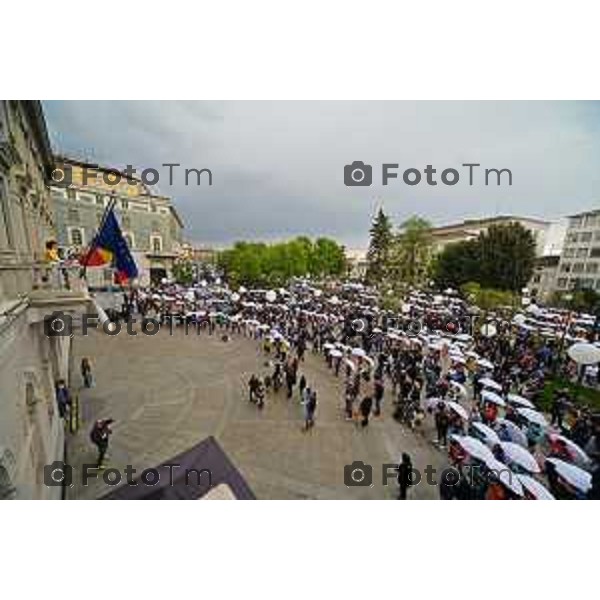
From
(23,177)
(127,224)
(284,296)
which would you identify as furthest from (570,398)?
(127,224)

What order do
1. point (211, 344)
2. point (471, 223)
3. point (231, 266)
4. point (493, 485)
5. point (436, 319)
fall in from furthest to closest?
point (471, 223) < point (231, 266) < point (436, 319) < point (211, 344) < point (493, 485)

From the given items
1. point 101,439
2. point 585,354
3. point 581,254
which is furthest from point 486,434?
point 581,254

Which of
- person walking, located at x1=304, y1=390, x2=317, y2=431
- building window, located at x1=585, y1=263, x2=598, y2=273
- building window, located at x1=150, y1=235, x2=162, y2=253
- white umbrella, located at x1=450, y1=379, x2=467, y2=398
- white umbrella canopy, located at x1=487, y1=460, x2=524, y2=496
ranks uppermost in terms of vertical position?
building window, located at x1=150, y1=235, x2=162, y2=253

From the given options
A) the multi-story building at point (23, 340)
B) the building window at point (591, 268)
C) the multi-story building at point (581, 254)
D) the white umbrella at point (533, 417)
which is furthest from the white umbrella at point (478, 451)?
the building window at point (591, 268)

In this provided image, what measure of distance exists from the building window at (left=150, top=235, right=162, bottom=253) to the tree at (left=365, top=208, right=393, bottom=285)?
3231cm

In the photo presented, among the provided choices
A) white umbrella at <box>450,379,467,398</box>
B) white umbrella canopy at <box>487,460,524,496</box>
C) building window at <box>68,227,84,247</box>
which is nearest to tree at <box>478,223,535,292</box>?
white umbrella at <box>450,379,467,398</box>

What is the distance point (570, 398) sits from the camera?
14.5 meters

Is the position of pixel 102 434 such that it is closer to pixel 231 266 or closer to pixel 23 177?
pixel 23 177

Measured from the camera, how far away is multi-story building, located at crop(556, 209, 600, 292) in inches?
2115

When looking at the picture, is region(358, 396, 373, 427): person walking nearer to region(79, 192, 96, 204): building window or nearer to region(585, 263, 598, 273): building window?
region(79, 192, 96, 204): building window

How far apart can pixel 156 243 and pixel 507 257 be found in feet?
126

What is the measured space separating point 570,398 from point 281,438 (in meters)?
11.1

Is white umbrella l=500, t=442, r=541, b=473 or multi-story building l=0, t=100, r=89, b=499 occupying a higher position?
multi-story building l=0, t=100, r=89, b=499

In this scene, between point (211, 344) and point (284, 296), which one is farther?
point (284, 296)
